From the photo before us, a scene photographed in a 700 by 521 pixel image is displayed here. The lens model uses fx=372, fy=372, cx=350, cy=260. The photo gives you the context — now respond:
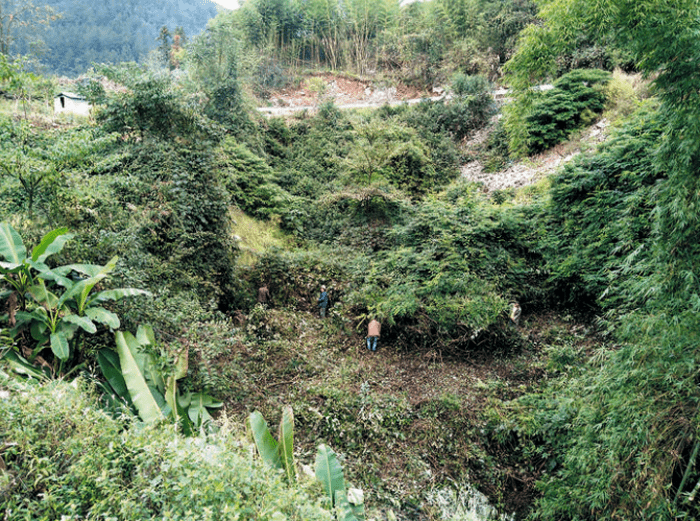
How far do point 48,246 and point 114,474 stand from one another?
2.70 metres

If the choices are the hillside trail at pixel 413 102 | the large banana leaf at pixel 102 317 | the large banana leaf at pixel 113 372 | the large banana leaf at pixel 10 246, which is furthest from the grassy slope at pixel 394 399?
the hillside trail at pixel 413 102

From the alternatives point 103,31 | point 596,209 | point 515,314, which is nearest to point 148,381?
point 515,314

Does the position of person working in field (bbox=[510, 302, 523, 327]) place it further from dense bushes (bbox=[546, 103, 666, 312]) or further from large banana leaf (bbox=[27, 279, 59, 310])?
large banana leaf (bbox=[27, 279, 59, 310])

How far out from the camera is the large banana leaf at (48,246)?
3662 millimetres

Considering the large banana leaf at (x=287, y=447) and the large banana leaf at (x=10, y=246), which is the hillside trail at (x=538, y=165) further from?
the large banana leaf at (x=10, y=246)

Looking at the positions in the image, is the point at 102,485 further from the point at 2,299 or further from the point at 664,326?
the point at 664,326

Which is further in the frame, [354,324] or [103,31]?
[103,31]

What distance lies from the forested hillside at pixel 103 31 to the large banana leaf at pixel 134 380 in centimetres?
4930

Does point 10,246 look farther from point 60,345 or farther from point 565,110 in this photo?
point 565,110

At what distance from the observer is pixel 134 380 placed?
3662mm

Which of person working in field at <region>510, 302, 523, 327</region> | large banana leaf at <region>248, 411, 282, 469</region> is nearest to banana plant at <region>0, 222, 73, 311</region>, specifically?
large banana leaf at <region>248, 411, 282, 469</region>

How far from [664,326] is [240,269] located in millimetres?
7140

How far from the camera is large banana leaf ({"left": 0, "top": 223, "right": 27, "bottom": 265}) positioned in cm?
358

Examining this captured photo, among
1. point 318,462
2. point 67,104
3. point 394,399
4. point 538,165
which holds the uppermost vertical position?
point 67,104
